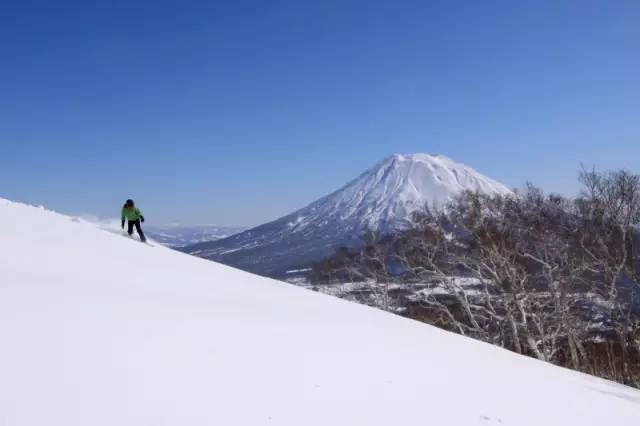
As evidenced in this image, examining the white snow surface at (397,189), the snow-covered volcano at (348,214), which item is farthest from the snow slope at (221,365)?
the white snow surface at (397,189)

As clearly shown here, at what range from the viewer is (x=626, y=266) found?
16422 mm

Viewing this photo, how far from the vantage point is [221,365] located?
153 inches

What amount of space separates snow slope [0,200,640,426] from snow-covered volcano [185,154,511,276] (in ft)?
377

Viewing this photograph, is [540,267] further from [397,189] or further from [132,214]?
[397,189]

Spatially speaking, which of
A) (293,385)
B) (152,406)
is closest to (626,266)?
(293,385)

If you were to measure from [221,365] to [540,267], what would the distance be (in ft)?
65.2

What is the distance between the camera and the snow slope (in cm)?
295

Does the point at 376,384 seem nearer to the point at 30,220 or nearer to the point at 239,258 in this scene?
the point at 30,220

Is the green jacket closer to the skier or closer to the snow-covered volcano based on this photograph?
the skier

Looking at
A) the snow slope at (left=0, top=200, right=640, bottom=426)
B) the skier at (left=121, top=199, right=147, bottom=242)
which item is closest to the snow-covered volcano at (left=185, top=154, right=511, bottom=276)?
the skier at (left=121, top=199, right=147, bottom=242)

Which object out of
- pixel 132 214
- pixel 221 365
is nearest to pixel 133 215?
pixel 132 214

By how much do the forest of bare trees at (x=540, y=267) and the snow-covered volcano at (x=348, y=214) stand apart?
101m

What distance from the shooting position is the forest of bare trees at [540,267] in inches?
663

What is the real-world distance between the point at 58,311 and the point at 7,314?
0.46 meters
